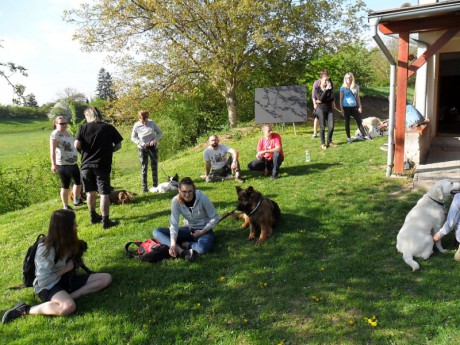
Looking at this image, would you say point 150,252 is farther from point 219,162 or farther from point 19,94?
point 219,162

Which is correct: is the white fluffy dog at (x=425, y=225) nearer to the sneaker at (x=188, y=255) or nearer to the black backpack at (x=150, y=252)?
the sneaker at (x=188, y=255)

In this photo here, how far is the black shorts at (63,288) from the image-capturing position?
4.16 meters

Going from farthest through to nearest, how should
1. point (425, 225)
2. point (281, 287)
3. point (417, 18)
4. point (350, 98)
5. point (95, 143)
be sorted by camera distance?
point (350, 98) → point (417, 18) → point (95, 143) → point (425, 225) → point (281, 287)

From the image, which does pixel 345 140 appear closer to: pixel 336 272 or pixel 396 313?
pixel 336 272

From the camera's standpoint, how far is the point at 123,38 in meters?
17.7

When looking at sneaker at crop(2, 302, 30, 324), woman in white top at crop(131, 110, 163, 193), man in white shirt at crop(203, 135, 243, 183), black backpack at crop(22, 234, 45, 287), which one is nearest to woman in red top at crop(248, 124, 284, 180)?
man in white shirt at crop(203, 135, 243, 183)

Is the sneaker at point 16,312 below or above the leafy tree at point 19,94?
below

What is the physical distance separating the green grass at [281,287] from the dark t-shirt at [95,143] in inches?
47.0

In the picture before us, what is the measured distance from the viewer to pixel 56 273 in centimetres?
426

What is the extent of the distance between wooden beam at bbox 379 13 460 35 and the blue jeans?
477cm

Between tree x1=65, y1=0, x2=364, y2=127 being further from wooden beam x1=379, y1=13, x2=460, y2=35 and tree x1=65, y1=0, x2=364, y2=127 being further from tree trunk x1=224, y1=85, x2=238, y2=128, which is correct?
wooden beam x1=379, y1=13, x2=460, y2=35

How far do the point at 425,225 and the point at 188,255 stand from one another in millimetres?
2978

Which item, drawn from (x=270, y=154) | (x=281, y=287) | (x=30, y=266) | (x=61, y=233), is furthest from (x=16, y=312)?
(x=270, y=154)

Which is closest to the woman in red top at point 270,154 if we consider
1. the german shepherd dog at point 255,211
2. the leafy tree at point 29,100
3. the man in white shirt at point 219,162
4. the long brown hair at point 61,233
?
the man in white shirt at point 219,162
